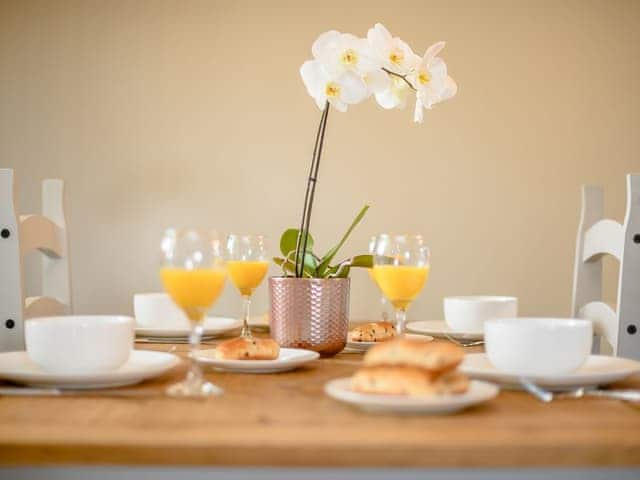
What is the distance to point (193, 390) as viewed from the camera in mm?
1007

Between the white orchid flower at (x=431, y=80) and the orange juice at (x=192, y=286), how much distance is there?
53cm

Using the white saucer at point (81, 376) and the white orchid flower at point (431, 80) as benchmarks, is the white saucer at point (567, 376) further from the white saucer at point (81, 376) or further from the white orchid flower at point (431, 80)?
the white orchid flower at point (431, 80)

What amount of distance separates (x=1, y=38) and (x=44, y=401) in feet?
10.5

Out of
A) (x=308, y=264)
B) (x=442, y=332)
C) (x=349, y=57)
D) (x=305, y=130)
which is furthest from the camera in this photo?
(x=305, y=130)

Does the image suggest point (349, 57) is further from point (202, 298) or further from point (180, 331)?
point (180, 331)

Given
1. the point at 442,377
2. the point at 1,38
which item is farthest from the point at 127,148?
the point at 442,377

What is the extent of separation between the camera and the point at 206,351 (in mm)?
1388

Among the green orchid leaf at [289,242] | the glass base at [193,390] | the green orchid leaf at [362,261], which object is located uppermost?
the green orchid leaf at [289,242]

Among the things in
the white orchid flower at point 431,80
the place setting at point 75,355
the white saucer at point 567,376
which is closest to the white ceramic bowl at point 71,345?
the place setting at point 75,355

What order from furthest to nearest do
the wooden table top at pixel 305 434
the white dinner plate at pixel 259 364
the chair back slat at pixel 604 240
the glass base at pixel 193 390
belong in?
1. the chair back slat at pixel 604 240
2. the white dinner plate at pixel 259 364
3. the glass base at pixel 193 390
4. the wooden table top at pixel 305 434

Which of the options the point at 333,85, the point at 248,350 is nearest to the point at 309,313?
the point at 248,350

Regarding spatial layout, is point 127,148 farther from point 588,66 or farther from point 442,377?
point 442,377

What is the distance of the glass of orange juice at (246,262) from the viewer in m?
1.74

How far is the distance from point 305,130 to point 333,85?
246 centimetres
